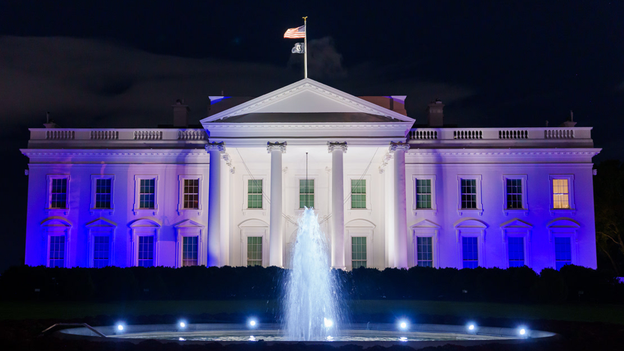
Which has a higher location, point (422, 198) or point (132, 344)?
point (422, 198)

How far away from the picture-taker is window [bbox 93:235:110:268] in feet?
120

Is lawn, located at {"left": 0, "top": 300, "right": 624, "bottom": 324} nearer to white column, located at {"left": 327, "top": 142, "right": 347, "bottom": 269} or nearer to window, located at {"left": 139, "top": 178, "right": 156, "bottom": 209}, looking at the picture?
white column, located at {"left": 327, "top": 142, "right": 347, "bottom": 269}

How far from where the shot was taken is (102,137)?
37656 millimetres

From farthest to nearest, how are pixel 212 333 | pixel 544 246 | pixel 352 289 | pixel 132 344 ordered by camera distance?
pixel 544 246 → pixel 352 289 → pixel 212 333 → pixel 132 344

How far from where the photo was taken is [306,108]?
3341cm

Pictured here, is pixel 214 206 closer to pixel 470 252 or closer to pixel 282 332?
pixel 470 252

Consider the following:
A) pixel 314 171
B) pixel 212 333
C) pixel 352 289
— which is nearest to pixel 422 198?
pixel 314 171

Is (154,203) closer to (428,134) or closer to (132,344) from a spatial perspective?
(428,134)

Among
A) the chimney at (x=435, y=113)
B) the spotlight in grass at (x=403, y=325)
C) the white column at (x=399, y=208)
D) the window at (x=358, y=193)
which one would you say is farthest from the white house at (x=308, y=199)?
the spotlight in grass at (x=403, y=325)

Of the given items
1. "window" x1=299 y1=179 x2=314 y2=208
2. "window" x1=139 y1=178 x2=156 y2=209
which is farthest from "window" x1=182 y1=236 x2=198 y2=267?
"window" x1=299 y1=179 x2=314 y2=208

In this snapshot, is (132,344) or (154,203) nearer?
(132,344)

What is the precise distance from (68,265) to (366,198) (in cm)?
1771

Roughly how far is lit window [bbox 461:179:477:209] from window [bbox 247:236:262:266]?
39.9 feet

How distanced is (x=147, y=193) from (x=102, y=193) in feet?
8.66
